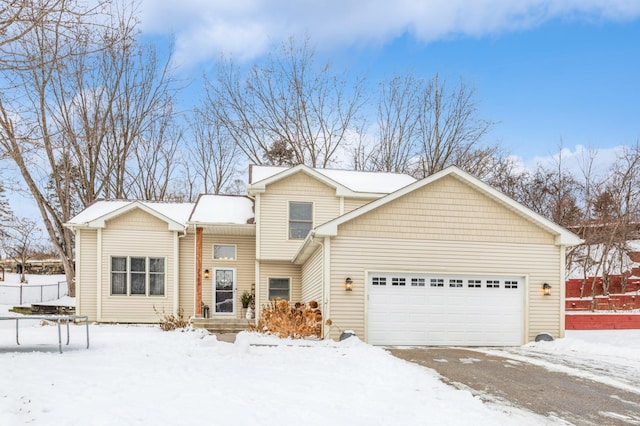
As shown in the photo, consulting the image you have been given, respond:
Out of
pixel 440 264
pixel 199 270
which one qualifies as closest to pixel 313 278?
pixel 440 264

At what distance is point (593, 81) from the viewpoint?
22516 mm

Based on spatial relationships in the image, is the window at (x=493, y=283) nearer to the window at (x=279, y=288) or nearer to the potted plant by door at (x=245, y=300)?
the window at (x=279, y=288)

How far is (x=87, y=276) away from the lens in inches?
732

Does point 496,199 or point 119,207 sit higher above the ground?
point 119,207

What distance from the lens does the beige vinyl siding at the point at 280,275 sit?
18.4m

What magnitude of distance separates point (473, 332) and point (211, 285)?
9298 mm

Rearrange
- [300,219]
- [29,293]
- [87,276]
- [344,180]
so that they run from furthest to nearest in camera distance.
Answer: [29,293]
[344,180]
[87,276]
[300,219]

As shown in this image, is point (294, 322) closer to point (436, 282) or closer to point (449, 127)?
point (436, 282)

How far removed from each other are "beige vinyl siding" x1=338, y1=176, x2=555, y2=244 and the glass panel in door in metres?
6.91

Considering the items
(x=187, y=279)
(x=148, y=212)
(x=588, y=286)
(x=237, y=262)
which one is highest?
(x=148, y=212)

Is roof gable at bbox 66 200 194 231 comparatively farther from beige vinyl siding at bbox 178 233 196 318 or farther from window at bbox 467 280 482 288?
window at bbox 467 280 482 288

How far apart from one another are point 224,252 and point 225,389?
1243 centimetres

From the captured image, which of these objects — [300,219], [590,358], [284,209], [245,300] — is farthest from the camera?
[245,300]

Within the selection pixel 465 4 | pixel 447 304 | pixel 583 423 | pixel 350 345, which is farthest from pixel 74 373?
pixel 465 4
